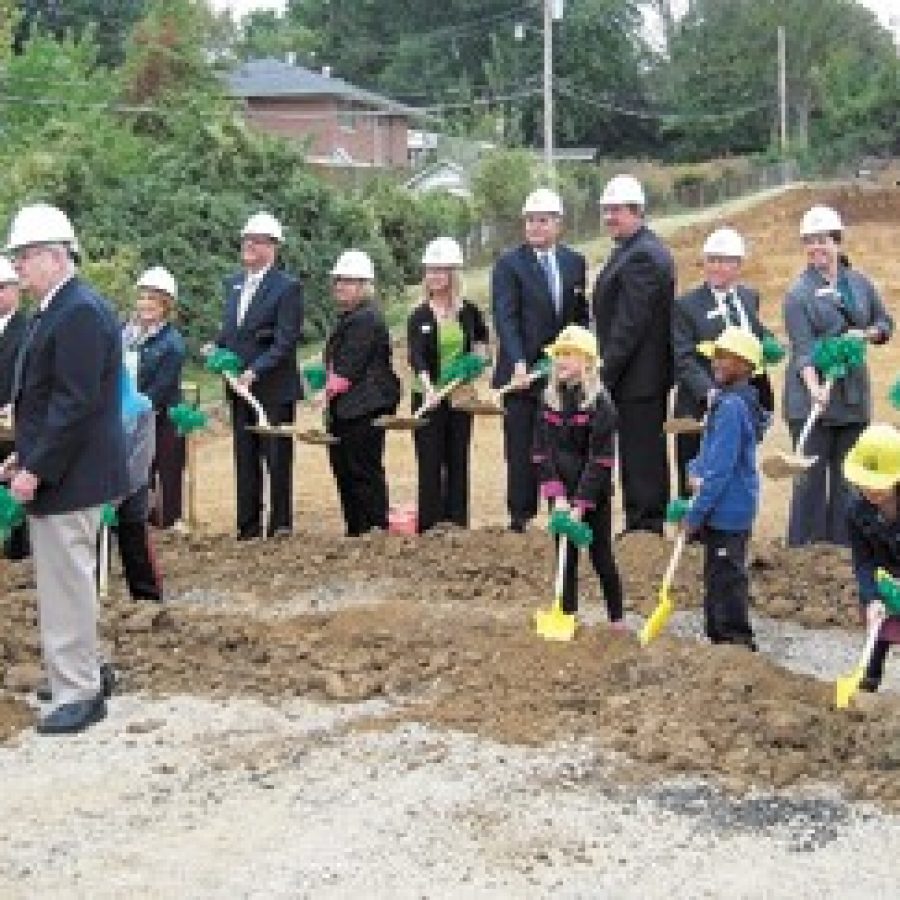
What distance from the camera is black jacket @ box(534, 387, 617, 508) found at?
7883 mm

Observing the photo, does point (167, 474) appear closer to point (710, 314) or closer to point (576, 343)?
point (710, 314)

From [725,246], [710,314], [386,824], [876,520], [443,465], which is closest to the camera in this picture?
[386,824]

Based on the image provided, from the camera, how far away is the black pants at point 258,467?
10.5m

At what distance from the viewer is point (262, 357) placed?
34.1 feet

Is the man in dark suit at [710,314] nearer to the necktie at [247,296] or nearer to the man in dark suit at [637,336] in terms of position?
the man in dark suit at [637,336]

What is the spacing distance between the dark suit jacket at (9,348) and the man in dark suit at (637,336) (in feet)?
10.4

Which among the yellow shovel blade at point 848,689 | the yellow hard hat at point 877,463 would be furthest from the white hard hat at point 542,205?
the yellow shovel blade at point 848,689

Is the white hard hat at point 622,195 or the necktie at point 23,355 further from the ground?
the white hard hat at point 622,195

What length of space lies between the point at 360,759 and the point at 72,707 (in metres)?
1.25

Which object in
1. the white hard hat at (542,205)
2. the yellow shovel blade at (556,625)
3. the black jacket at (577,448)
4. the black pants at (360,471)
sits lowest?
the yellow shovel blade at (556,625)

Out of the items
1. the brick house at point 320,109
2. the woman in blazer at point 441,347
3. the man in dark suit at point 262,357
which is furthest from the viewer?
the brick house at point 320,109

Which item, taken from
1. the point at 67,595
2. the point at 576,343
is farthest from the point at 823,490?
the point at 67,595

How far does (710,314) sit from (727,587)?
6.42ft

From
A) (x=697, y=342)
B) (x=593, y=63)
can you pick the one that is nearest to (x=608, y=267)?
(x=697, y=342)
